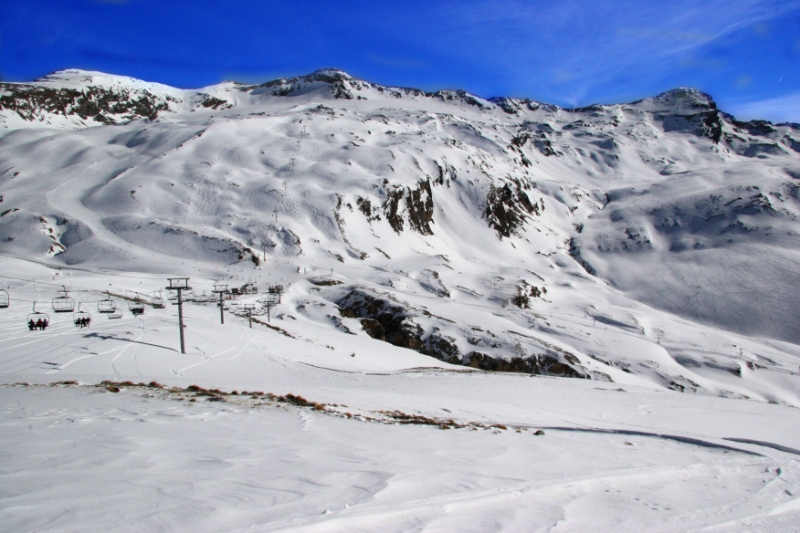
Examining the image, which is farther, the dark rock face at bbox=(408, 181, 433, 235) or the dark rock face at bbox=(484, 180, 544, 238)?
the dark rock face at bbox=(484, 180, 544, 238)

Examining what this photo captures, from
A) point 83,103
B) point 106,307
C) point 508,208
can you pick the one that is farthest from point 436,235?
point 83,103

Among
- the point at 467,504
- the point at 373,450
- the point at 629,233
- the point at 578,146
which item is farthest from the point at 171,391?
the point at 578,146

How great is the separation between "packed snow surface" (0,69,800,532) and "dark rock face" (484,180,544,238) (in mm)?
611

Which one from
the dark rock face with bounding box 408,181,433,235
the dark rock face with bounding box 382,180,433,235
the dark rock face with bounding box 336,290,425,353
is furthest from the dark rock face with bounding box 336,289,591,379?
the dark rock face with bounding box 408,181,433,235

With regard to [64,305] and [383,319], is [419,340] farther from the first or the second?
[64,305]

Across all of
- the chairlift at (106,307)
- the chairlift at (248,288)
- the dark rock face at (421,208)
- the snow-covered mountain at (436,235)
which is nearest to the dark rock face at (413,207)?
the dark rock face at (421,208)

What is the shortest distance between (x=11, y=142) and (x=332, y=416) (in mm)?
125454

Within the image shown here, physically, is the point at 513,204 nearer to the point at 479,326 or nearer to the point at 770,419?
the point at 479,326

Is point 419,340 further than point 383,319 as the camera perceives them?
No

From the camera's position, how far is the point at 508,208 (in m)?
106

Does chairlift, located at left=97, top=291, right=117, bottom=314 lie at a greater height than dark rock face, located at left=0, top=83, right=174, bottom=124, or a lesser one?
lesser

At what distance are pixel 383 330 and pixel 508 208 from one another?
69464 mm

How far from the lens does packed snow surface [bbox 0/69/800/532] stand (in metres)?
5.83

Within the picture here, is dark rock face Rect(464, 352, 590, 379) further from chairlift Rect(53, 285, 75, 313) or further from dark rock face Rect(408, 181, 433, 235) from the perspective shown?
dark rock face Rect(408, 181, 433, 235)
